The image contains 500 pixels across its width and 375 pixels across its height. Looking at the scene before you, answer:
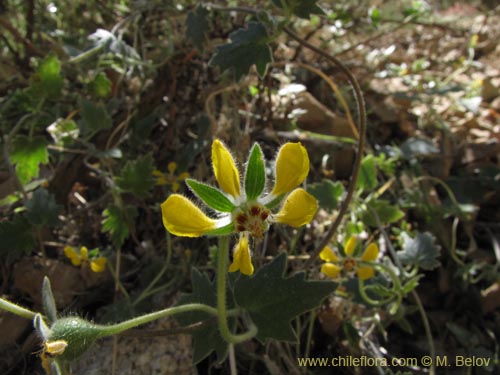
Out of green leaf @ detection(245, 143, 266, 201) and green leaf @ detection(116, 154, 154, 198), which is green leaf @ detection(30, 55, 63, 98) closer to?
green leaf @ detection(116, 154, 154, 198)

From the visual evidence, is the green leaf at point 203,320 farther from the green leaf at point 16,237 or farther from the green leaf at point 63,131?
the green leaf at point 63,131

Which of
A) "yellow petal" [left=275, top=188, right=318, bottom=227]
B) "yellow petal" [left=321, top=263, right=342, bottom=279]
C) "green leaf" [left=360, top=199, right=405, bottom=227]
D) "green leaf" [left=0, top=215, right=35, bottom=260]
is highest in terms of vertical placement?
"yellow petal" [left=275, top=188, right=318, bottom=227]

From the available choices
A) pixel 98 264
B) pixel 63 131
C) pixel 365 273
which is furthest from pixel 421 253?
pixel 63 131

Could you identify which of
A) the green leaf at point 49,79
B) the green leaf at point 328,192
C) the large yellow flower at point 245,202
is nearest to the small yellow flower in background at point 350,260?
the green leaf at point 328,192

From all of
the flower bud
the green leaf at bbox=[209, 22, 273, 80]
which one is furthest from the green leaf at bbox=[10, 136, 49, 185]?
the flower bud

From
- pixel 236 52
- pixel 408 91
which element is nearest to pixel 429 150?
pixel 408 91

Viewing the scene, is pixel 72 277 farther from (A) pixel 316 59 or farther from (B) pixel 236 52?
(A) pixel 316 59
